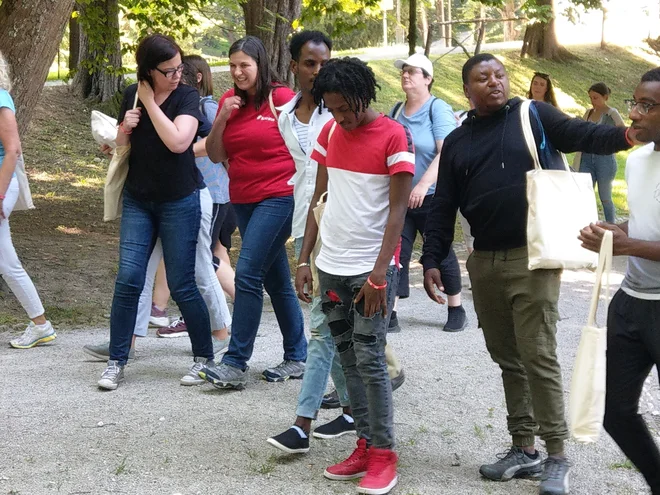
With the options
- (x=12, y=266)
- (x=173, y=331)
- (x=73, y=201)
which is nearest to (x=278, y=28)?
(x=73, y=201)

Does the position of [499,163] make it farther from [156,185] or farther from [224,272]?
[224,272]

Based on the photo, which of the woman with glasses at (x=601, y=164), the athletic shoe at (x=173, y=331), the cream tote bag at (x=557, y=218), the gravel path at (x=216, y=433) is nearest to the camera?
the cream tote bag at (x=557, y=218)

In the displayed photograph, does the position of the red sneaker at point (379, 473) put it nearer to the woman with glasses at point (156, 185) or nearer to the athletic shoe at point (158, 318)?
the woman with glasses at point (156, 185)

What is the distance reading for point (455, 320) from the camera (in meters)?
7.45

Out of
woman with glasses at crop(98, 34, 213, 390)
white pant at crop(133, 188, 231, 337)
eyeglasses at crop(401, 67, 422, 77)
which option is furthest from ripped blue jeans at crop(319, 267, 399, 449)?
eyeglasses at crop(401, 67, 422, 77)

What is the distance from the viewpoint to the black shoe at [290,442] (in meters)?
4.39

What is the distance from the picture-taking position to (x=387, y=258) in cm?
389

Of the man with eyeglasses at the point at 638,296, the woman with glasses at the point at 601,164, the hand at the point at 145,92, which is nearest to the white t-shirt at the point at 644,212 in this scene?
the man with eyeglasses at the point at 638,296

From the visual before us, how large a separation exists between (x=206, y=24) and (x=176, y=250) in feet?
119

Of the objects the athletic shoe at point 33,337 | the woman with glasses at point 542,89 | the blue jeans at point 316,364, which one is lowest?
the athletic shoe at point 33,337

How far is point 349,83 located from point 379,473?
169 cm

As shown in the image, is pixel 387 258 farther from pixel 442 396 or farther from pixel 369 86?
pixel 442 396

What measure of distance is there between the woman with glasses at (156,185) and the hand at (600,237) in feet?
8.66

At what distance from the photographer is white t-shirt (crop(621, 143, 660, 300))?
341 centimetres
